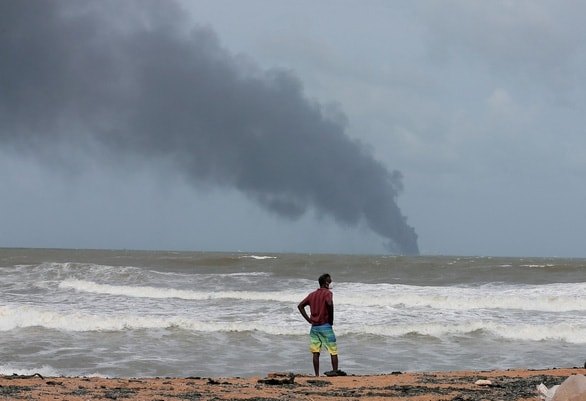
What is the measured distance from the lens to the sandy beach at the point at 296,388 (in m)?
7.79

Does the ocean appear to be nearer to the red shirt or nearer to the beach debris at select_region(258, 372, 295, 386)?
the red shirt

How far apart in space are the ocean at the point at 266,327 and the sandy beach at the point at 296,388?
2.02 m

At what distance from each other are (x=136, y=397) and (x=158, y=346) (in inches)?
250

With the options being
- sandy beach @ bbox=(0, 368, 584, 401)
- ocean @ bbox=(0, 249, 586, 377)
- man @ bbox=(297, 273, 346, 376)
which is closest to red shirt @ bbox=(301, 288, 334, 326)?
man @ bbox=(297, 273, 346, 376)

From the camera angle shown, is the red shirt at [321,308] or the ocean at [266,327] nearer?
the red shirt at [321,308]

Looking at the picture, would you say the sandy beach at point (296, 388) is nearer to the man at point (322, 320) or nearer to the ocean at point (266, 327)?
the man at point (322, 320)

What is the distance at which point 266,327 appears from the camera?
16000 mm

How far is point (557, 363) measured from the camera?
12578 millimetres

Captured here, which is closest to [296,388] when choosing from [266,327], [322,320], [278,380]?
[278,380]

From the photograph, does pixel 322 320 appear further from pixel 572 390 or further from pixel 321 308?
pixel 572 390

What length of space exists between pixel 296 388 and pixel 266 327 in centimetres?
745

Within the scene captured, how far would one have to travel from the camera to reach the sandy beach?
25.5 feet

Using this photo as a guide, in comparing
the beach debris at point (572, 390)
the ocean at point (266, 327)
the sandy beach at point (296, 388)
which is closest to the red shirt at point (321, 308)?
the sandy beach at point (296, 388)

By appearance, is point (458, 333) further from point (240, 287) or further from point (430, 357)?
point (240, 287)
